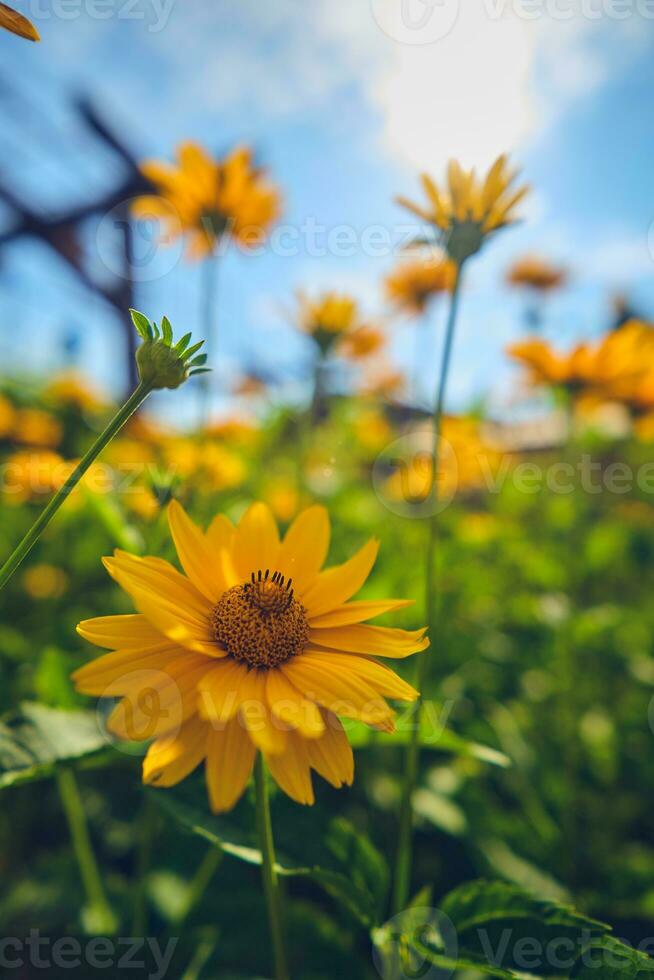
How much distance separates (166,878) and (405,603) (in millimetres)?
984

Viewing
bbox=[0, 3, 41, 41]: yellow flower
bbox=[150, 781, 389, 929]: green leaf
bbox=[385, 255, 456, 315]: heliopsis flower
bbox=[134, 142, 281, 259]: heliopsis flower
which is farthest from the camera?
bbox=[385, 255, 456, 315]: heliopsis flower

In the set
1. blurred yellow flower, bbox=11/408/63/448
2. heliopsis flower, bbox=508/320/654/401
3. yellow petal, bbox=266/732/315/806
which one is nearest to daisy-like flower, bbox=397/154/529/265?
yellow petal, bbox=266/732/315/806

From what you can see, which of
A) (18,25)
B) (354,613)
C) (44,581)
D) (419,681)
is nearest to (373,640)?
(354,613)

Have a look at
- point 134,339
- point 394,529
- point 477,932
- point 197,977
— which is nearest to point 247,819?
point 477,932

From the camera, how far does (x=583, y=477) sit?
1.93 metres

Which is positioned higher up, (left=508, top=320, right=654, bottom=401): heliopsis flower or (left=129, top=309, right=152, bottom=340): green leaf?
(left=508, top=320, right=654, bottom=401): heliopsis flower

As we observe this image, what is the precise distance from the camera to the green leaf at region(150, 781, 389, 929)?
66 cm

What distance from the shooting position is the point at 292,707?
1.72 feet

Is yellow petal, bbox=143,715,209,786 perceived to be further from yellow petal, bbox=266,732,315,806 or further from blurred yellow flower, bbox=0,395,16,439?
blurred yellow flower, bbox=0,395,16,439

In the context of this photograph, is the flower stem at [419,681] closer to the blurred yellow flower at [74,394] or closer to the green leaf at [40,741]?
the green leaf at [40,741]

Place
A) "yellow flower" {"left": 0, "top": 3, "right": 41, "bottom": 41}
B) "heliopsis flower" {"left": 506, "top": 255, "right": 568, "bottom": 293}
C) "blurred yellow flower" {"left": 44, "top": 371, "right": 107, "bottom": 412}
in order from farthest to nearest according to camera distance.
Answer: "heliopsis flower" {"left": 506, "top": 255, "right": 568, "bottom": 293} < "blurred yellow flower" {"left": 44, "top": 371, "right": 107, "bottom": 412} < "yellow flower" {"left": 0, "top": 3, "right": 41, "bottom": 41}

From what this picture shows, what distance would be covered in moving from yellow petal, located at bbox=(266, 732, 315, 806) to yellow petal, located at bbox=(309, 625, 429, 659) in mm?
109

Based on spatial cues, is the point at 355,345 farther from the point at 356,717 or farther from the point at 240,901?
the point at 356,717

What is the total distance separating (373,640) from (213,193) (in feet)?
4.25
